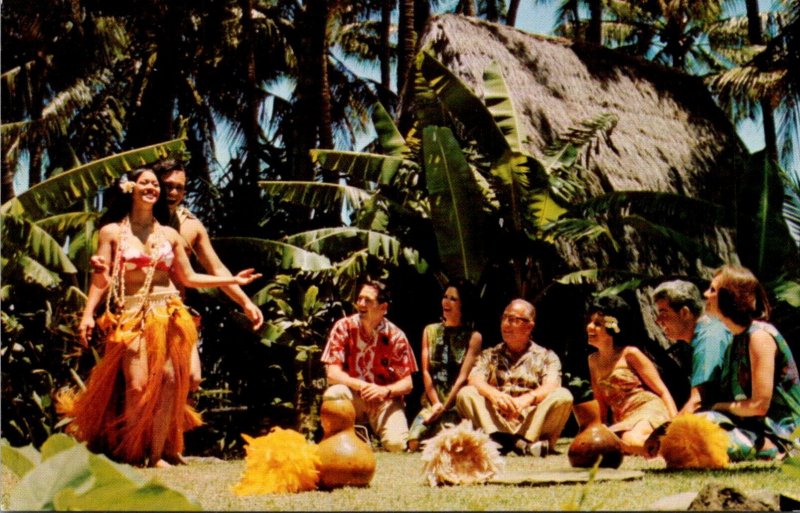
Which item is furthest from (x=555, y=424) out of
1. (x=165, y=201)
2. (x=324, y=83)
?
(x=324, y=83)

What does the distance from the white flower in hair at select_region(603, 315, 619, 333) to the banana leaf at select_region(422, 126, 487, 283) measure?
81.7 inches

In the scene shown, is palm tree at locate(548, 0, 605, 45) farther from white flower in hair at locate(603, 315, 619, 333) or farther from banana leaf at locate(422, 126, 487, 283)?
white flower in hair at locate(603, 315, 619, 333)

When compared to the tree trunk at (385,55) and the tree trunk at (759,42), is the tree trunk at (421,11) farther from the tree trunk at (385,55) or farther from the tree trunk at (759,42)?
the tree trunk at (759,42)

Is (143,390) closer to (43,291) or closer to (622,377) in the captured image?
(622,377)

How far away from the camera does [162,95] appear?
45.9ft

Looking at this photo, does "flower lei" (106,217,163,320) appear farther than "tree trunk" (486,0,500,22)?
No

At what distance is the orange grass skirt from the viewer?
16.2ft

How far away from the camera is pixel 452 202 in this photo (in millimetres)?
7863

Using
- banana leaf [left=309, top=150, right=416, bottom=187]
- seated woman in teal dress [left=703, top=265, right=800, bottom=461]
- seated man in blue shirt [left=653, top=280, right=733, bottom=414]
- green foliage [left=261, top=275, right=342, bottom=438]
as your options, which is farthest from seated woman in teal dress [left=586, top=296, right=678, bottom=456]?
banana leaf [left=309, top=150, right=416, bottom=187]

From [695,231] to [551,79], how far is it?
2252 millimetres

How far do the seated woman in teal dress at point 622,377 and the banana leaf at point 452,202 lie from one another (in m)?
1.95

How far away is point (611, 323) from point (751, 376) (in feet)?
4.46

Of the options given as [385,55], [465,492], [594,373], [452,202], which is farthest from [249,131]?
[465,492]

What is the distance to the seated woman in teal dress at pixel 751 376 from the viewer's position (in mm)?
4461
